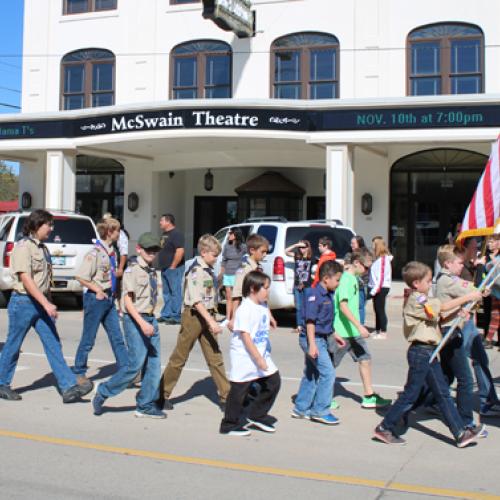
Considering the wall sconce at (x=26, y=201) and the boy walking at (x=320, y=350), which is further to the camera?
the wall sconce at (x=26, y=201)

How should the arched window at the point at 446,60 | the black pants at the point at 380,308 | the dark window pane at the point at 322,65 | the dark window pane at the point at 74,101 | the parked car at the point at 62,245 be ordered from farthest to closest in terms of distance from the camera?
the dark window pane at the point at 74,101
the dark window pane at the point at 322,65
the arched window at the point at 446,60
the parked car at the point at 62,245
the black pants at the point at 380,308

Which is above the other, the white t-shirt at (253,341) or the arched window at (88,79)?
the arched window at (88,79)

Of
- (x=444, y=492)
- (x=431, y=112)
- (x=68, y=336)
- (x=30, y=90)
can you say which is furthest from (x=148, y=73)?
(x=444, y=492)

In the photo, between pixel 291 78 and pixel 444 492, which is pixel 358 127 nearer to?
pixel 291 78

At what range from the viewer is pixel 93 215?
25.3m

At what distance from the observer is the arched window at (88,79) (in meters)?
22.5

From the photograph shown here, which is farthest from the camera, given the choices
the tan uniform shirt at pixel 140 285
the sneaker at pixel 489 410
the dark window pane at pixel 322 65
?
the dark window pane at pixel 322 65

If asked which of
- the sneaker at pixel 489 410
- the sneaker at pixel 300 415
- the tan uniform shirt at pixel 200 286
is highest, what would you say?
the tan uniform shirt at pixel 200 286

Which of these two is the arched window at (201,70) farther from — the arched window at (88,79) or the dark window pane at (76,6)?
the dark window pane at (76,6)

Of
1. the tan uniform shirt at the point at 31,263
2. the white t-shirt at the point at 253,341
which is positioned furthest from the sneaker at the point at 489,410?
the tan uniform shirt at the point at 31,263

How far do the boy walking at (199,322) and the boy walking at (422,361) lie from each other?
166 centimetres

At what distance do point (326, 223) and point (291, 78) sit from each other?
8.18 metres

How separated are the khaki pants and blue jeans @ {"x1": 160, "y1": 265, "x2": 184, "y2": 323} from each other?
6.20m

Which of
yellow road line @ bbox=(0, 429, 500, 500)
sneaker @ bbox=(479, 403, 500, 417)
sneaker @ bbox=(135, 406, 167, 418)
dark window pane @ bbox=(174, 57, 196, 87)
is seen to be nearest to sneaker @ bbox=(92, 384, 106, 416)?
sneaker @ bbox=(135, 406, 167, 418)
